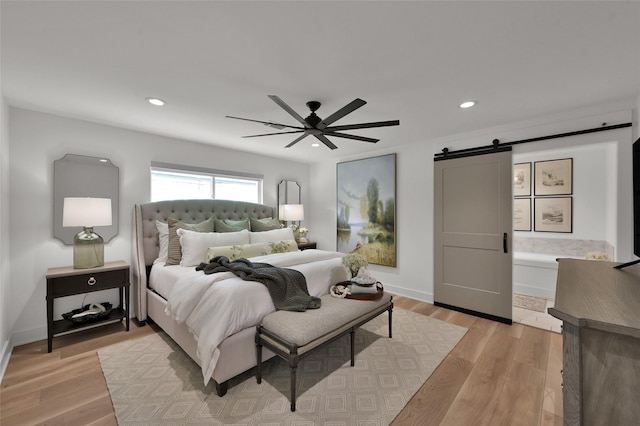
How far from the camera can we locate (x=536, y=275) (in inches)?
160

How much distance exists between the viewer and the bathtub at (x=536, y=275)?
12.9 feet

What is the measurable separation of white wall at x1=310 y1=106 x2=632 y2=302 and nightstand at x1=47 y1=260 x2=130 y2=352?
11.0ft

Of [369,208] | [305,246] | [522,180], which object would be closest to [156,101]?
[305,246]

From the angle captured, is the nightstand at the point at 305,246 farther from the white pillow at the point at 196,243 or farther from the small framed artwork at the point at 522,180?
the small framed artwork at the point at 522,180

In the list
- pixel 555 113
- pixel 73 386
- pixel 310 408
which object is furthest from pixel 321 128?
pixel 73 386

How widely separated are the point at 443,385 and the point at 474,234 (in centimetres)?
206

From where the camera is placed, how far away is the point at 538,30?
1527 mm

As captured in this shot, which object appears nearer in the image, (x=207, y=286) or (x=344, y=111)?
(x=344, y=111)

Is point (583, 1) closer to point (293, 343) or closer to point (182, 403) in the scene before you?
point (293, 343)

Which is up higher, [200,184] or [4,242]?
[200,184]

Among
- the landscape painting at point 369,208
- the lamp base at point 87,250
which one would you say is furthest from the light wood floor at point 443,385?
the landscape painting at point 369,208

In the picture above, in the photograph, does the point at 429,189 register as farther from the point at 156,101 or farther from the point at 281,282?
the point at 156,101

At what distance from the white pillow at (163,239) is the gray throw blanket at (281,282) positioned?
1113 millimetres

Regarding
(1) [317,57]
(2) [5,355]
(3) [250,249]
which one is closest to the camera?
(1) [317,57]
